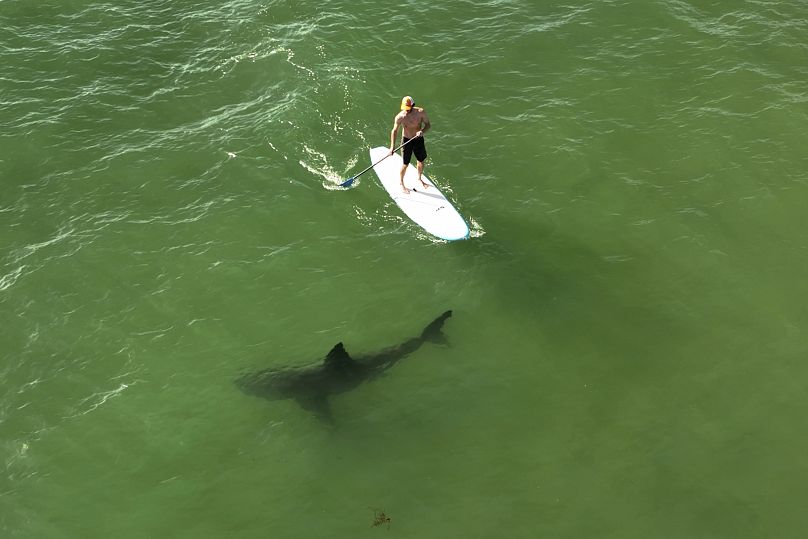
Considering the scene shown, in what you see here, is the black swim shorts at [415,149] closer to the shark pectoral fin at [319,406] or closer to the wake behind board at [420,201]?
the wake behind board at [420,201]

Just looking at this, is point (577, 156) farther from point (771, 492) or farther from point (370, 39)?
point (771, 492)

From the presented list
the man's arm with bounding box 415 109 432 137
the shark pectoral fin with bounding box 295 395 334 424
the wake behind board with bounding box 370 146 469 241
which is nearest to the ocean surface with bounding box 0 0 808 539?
the shark pectoral fin with bounding box 295 395 334 424

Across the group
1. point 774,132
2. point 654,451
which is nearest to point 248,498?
point 654,451

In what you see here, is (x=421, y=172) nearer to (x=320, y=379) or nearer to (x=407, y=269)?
(x=407, y=269)

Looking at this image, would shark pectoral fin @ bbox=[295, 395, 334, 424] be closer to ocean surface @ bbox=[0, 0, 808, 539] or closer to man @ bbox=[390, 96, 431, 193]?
ocean surface @ bbox=[0, 0, 808, 539]

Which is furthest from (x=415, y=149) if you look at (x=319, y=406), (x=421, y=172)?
(x=319, y=406)

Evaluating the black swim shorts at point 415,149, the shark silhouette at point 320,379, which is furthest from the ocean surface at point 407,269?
the black swim shorts at point 415,149
